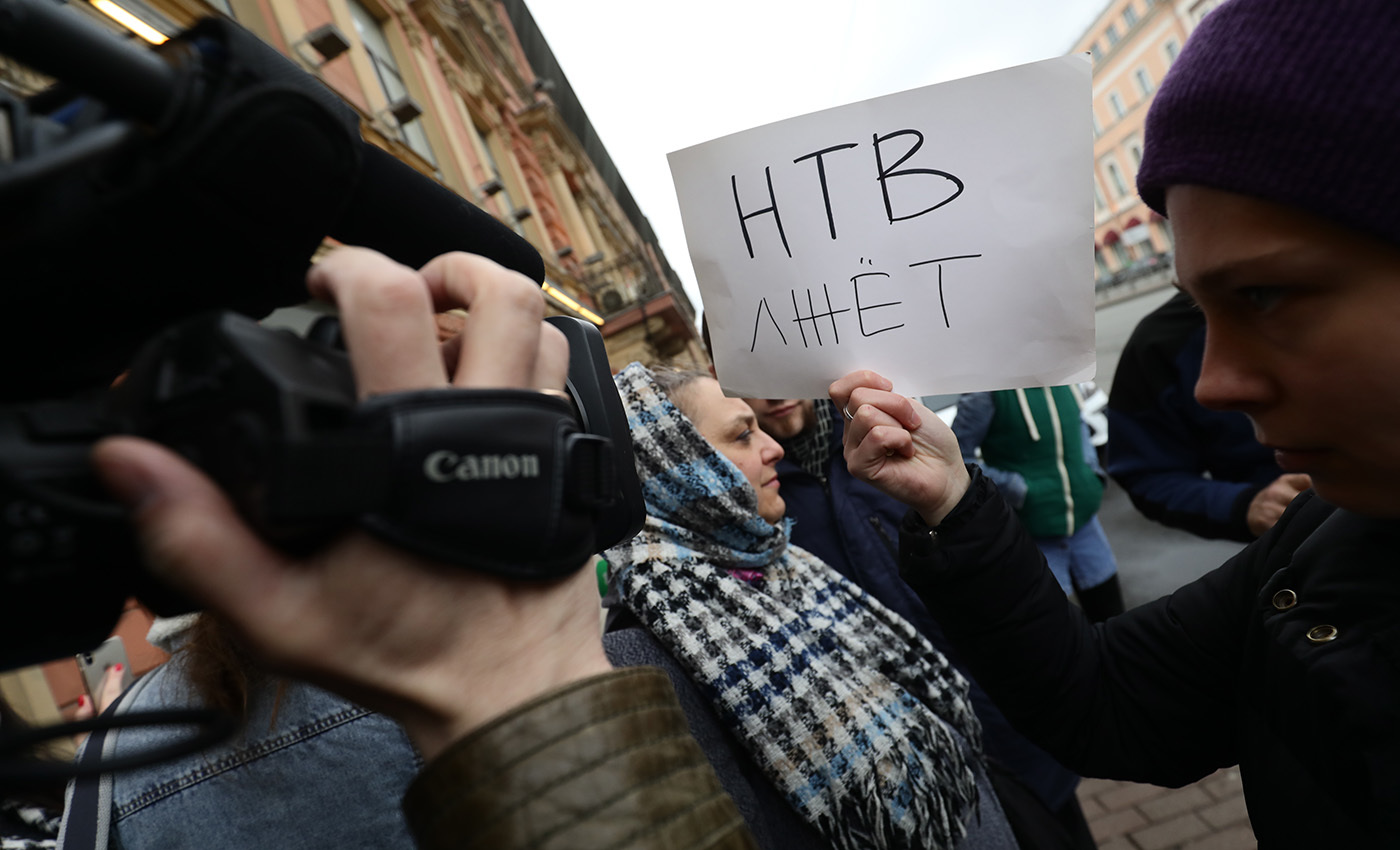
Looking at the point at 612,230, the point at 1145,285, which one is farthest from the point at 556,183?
the point at 1145,285

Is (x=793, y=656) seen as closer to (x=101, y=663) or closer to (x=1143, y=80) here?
(x=101, y=663)

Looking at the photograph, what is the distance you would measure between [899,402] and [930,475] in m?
0.13

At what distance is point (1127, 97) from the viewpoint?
32719 millimetres

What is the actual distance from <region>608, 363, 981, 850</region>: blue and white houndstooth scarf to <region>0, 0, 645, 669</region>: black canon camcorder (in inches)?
33.0

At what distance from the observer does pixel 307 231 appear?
0.54 meters

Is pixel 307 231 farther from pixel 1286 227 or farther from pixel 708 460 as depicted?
pixel 708 460

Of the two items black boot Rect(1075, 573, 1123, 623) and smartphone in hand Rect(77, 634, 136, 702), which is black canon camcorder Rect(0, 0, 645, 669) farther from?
black boot Rect(1075, 573, 1123, 623)

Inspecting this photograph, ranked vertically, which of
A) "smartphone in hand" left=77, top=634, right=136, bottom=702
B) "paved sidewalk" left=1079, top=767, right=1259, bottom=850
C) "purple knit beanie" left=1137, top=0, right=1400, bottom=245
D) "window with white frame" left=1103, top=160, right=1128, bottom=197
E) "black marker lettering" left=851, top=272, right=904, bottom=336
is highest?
"window with white frame" left=1103, top=160, right=1128, bottom=197

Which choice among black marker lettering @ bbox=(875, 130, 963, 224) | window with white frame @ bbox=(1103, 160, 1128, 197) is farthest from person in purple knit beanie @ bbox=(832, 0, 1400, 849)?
window with white frame @ bbox=(1103, 160, 1128, 197)

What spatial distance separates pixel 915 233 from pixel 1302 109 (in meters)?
0.52

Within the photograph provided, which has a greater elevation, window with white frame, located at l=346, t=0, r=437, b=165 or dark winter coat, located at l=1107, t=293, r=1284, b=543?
window with white frame, located at l=346, t=0, r=437, b=165

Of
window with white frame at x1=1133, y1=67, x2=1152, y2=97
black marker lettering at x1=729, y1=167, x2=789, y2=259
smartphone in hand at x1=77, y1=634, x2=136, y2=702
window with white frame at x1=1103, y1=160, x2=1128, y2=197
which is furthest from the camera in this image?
window with white frame at x1=1103, y1=160, x2=1128, y2=197

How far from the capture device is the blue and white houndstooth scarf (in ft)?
4.09

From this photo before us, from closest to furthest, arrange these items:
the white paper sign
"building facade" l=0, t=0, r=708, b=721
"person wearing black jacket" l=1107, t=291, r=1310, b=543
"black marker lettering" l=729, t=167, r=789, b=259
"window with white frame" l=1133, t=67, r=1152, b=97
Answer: the white paper sign < "black marker lettering" l=729, t=167, r=789, b=259 < "person wearing black jacket" l=1107, t=291, r=1310, b=543 < "building facade" l=0, t=0, r=708, b=721 < "window with white frame" l=1133, t=67, r=1152, b=97
